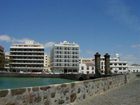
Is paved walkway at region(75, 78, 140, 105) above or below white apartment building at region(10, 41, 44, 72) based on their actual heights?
below

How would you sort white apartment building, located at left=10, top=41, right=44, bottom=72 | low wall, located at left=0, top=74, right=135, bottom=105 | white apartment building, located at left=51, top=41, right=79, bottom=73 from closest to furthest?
1. low wall, located at left=0, top=74, right=135, bottom=105
2. white apartment building, located at left=10, top=41, right=44, bottom=72
3. white apartment building, located at left=51, top=41, right=79, bottom=73

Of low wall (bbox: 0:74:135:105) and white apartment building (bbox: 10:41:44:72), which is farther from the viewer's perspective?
white apartment building (bbox: 10:41:44:72)

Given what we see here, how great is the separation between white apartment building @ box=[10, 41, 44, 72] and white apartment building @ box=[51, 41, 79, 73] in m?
8.24

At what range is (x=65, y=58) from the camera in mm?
169250

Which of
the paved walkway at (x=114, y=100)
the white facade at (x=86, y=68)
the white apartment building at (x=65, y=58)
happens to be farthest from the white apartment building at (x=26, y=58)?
the paved walkway at (x=114, y=100)

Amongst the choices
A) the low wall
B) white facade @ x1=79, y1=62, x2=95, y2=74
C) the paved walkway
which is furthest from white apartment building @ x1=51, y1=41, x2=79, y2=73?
the low wall

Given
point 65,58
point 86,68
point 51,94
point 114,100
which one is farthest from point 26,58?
point 51,94

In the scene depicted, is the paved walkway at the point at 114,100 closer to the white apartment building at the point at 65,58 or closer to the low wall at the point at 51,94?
the low wall at the point at 51,94

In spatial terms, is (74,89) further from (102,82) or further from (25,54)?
(25,54)

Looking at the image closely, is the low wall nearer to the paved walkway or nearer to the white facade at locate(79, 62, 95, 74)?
the paved walkway

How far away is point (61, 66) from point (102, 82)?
148621 mm

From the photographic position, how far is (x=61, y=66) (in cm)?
16862

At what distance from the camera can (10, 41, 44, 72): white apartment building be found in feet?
529

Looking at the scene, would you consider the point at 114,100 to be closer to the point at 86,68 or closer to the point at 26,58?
the point at 26,58
